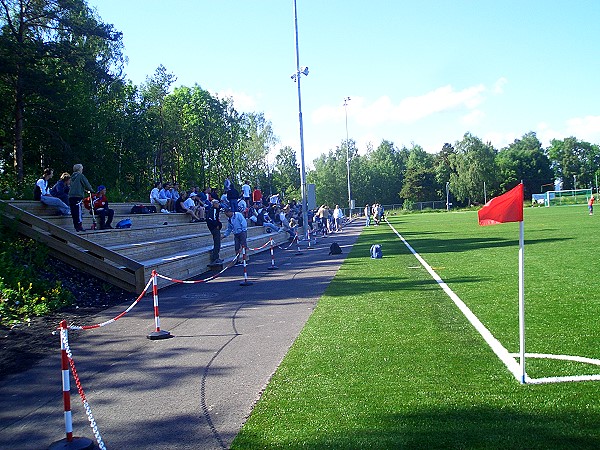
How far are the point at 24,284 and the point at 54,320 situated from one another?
1.93 m

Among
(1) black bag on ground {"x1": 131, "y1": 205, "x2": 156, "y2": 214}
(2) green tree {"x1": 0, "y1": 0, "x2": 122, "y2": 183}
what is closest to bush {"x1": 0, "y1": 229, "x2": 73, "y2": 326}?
(1) black bag on ground {"x1": 131, "y1": 205, "x2": 156, "y2": 214}

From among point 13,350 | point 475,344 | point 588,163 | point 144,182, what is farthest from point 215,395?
point 588,163

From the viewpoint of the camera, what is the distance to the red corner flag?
565 cm

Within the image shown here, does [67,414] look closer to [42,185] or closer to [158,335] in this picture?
[158,335]

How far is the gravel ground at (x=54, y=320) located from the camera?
8.27 metres

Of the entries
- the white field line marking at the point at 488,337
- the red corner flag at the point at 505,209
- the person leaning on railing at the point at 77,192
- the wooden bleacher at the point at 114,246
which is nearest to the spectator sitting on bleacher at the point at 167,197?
the wooden bleacher at the point at 114,246

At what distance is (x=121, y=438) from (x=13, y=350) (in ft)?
15.0

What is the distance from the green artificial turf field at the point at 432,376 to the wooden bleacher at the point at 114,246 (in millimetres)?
5497

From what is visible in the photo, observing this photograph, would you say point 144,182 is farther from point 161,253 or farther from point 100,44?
point 161,253

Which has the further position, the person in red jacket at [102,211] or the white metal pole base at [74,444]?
the person in red jacket at [102,211]

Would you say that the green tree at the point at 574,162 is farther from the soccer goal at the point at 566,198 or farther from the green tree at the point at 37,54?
the green tree at the point at 37,54

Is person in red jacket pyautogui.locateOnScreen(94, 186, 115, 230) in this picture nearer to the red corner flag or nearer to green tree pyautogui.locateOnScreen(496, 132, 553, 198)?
the red corner flag

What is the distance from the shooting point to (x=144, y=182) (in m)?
53.9

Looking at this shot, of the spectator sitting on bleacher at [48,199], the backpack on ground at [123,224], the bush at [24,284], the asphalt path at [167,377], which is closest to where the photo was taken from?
the asphalt path at [167,377]
